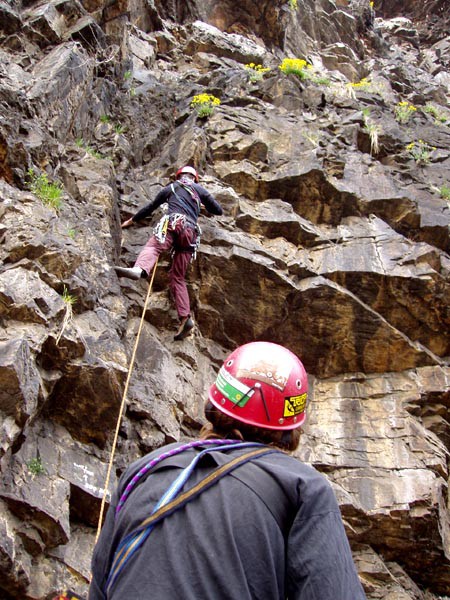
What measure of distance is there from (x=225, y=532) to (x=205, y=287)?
19.3ft

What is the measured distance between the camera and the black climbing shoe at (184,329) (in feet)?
21.9

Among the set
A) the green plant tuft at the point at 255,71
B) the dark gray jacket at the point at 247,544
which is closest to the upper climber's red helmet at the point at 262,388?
the dark gray jacket at the point at 247,544

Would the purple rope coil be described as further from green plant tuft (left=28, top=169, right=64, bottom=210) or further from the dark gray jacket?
green plant tuft (left=28, top=169, right=64, bottom=210)

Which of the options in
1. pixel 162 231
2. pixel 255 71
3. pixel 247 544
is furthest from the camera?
pixel 255 71

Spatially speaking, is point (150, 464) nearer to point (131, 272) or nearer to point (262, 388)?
point (262, 388)

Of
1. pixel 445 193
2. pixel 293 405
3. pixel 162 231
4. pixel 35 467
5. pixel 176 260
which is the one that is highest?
pixel 293 405

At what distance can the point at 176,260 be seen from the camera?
698 centimetres

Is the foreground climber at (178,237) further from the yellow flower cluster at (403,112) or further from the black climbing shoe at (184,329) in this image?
the yellow flower cluster at (403,112)

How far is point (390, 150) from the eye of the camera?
11648 millimetres

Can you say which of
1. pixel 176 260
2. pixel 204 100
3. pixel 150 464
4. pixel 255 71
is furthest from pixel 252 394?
pixel 255 71

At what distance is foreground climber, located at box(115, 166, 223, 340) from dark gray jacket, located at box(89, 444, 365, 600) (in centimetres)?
492

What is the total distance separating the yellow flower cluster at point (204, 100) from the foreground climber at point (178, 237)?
4427 mm

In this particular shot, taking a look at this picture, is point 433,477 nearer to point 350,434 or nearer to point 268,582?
point 350,434

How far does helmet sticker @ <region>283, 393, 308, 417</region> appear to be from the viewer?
213 centimetres
